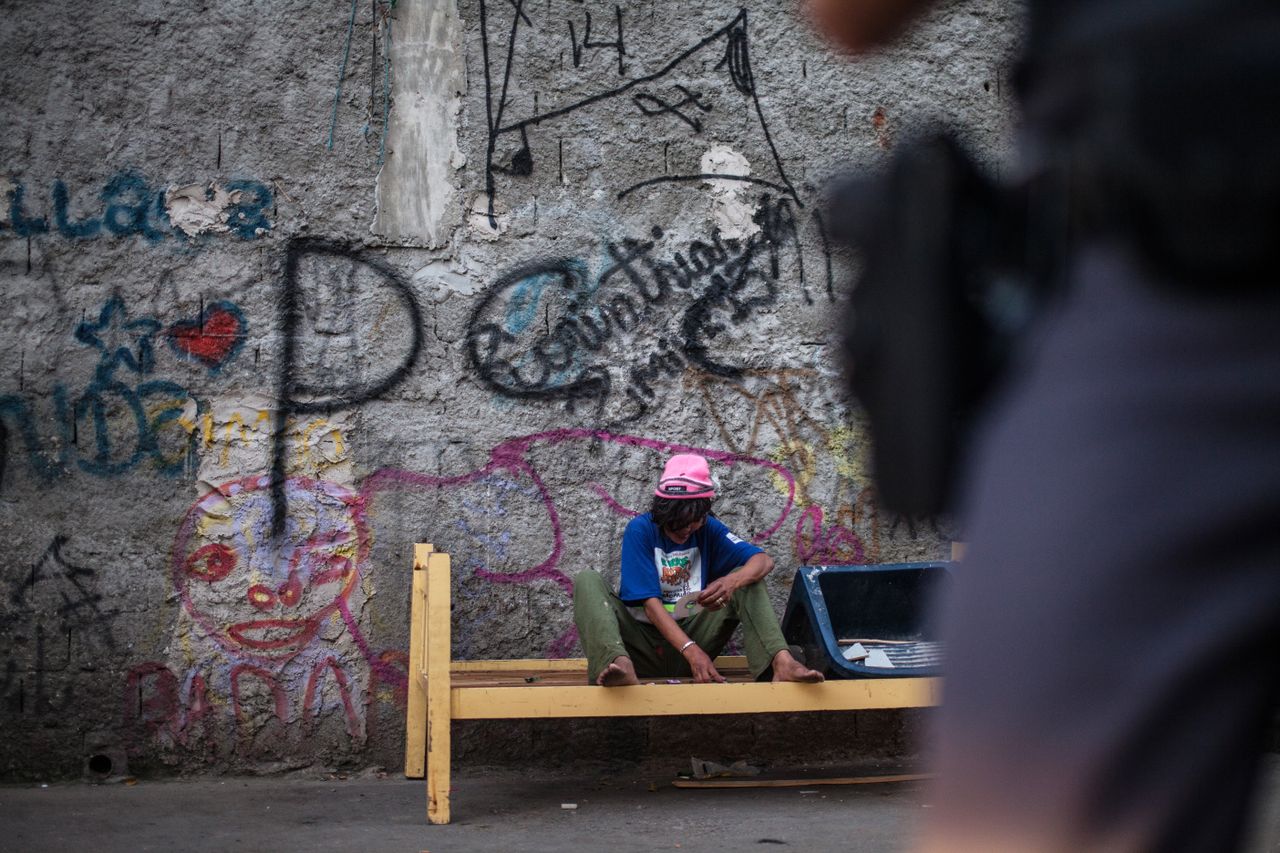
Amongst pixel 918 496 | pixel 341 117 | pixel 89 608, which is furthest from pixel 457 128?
pixel 918 496

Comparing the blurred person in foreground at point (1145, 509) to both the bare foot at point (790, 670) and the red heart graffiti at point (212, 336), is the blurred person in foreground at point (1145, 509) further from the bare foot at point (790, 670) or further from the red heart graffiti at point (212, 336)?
the red heart graffiti at point (212, 336)

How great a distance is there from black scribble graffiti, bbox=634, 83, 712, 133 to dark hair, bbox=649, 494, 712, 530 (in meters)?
1.44

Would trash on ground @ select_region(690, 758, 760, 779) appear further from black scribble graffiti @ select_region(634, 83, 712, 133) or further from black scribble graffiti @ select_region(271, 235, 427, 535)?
black scribble graffiti @ select_region(634, 83, 712, 133)

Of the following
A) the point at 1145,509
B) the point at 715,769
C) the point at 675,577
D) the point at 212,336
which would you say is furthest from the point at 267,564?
the point at 1145,509

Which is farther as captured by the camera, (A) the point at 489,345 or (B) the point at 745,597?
(A) the point at 489,345

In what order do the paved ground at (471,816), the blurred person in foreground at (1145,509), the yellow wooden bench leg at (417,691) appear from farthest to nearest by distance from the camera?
the yellow wooden bench leg at (417,691)
the paved ground at (471,816)
the blurred person in foreground at (1145,509)

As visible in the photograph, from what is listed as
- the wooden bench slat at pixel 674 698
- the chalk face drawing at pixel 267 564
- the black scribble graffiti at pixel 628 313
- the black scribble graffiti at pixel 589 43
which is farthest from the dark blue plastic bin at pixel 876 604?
the black scribble graffiti at pixel 589 43

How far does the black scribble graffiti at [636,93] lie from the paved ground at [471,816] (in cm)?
206

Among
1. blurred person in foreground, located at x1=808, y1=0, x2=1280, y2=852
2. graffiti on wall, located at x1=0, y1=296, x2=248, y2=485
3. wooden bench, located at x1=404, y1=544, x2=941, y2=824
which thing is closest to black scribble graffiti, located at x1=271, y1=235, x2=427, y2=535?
graffiti on wall, located at x1=0, y1=296, x2=248, y2=485

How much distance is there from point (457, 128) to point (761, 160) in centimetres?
115

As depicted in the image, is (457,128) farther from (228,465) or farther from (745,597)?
(745,597)

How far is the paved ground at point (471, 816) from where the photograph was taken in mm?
3656

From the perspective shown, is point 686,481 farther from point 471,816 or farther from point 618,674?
point 471,816

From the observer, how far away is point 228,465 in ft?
15.1
